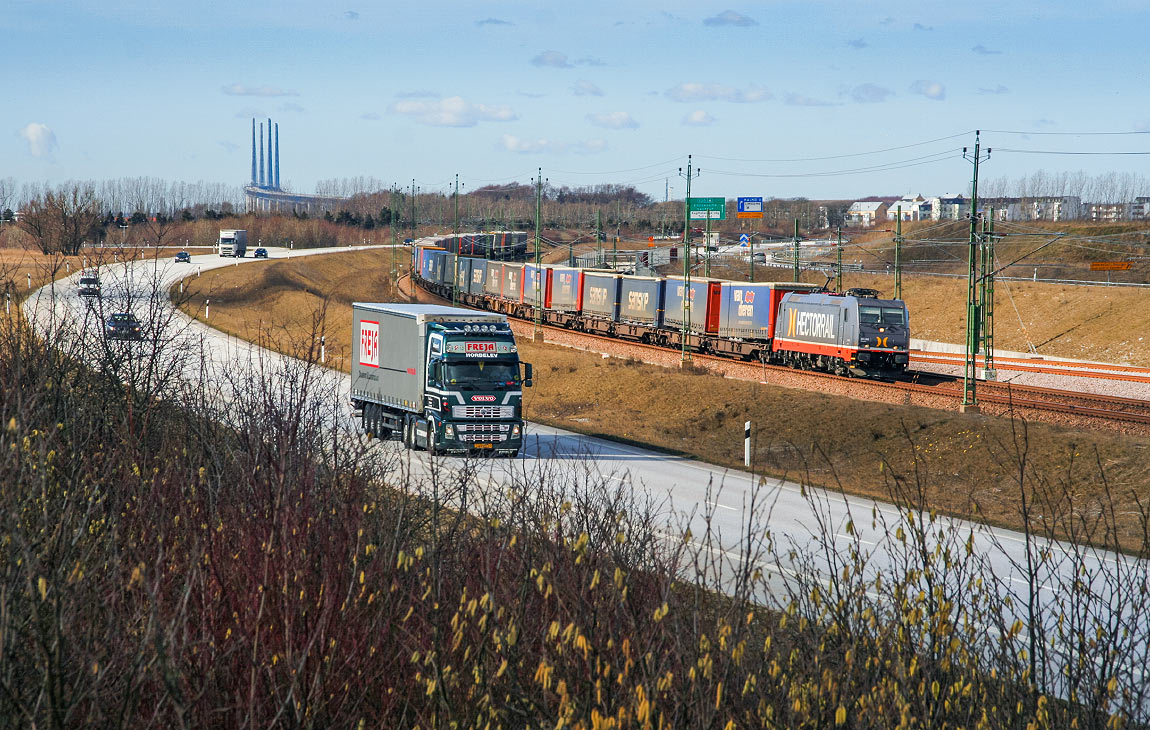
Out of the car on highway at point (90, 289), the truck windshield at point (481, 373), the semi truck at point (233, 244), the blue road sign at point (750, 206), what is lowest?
the truck windshield at point (481, 373)

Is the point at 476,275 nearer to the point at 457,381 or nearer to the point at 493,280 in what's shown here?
the point at 493,280

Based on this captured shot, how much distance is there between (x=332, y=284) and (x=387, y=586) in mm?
89978

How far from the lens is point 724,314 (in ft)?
151

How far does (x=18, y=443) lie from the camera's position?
6816 mm

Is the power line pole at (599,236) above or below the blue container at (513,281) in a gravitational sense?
above

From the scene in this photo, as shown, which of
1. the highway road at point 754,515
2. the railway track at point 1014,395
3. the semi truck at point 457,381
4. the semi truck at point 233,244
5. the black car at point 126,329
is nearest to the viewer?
the highway road at point 754,515

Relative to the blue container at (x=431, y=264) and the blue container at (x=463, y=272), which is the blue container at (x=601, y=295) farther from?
the blue container at (x=431, y=264)

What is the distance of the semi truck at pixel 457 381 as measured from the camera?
78.7 ft

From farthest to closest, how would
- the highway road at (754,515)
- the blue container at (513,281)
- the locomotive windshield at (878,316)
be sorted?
the blue container at (513,281) < the locomotive windshield at (878,316) < the highway road at (754,515)

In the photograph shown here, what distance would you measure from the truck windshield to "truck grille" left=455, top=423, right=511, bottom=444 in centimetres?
99

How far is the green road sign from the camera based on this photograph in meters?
50.9

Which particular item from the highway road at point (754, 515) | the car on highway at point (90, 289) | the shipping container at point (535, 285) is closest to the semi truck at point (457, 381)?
the highway road at point (754, 515)

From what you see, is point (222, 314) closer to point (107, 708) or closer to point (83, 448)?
point (83, 448)

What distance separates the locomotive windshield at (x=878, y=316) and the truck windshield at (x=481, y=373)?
60.6ft
